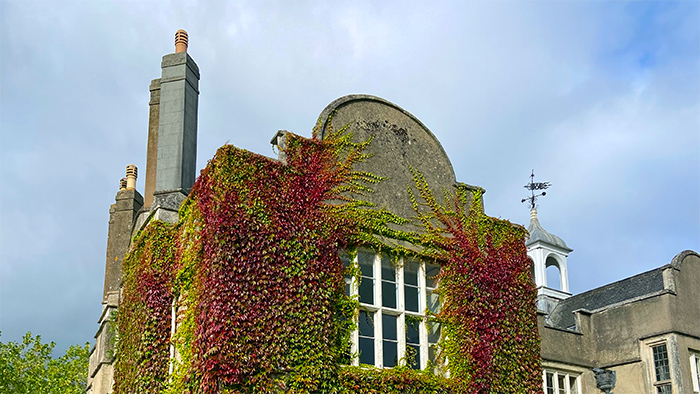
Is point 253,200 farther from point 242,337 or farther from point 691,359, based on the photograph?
point 691,359

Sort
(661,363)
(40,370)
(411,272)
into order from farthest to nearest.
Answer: (40,370), (661,363), (411,272)

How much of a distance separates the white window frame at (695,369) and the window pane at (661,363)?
620 mm

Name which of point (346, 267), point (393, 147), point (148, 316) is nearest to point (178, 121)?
point (148, 316)

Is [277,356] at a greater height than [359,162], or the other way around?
[359,162]

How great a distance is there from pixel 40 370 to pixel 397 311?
2583cm

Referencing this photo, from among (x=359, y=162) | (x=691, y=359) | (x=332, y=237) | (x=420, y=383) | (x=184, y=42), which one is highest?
(x=184, y=42)

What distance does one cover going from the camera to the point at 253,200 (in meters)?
11.4

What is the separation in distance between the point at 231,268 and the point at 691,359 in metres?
12.2

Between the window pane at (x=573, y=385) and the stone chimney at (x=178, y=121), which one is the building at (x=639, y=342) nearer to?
the window pane at (x=573, y=385)

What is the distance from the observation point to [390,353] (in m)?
12.5

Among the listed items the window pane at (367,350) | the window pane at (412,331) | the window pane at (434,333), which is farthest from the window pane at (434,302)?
the window pane at (367,350)

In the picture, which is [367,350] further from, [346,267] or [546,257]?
[546,257]

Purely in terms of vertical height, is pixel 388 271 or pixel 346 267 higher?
pixel 388 271

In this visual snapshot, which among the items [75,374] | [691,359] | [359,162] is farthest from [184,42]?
[75,374]
